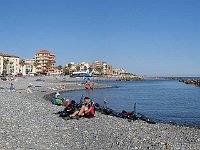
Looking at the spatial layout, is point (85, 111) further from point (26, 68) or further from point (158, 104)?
point (26, 68)

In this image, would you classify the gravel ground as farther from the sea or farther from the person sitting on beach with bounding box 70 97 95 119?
the sea

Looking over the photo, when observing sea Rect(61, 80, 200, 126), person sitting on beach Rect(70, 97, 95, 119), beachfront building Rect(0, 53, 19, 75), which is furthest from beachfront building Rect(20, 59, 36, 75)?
person sitting on beach Rect(70, 97, 95, 119)

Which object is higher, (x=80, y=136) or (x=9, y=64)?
(x=9, y=64)

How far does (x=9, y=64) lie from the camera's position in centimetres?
16062

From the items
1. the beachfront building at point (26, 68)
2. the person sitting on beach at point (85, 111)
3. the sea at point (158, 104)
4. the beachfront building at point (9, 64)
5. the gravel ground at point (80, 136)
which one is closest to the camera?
the gravel ground at point (80, 136)

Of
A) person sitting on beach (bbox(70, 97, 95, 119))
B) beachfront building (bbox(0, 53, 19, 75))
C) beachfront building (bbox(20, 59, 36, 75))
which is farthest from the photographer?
beachfront building (bbox(20, 59, 36, 75))

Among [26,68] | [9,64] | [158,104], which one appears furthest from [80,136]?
[26,68]

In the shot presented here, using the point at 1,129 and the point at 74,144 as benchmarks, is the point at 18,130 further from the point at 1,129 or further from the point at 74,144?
the point at 74,144

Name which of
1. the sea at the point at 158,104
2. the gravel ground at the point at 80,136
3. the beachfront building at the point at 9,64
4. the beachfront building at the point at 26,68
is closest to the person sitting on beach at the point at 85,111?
the gravel ground at the point at 80,136

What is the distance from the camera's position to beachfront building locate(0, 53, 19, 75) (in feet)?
504

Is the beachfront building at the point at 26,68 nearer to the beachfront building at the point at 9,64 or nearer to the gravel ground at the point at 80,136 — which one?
the beachfront building at the point at 9,64

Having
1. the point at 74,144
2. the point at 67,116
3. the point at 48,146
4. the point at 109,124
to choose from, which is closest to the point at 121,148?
the point at 74,144

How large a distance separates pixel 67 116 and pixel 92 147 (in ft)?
21.2

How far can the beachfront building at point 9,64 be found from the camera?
153750 millimetres
